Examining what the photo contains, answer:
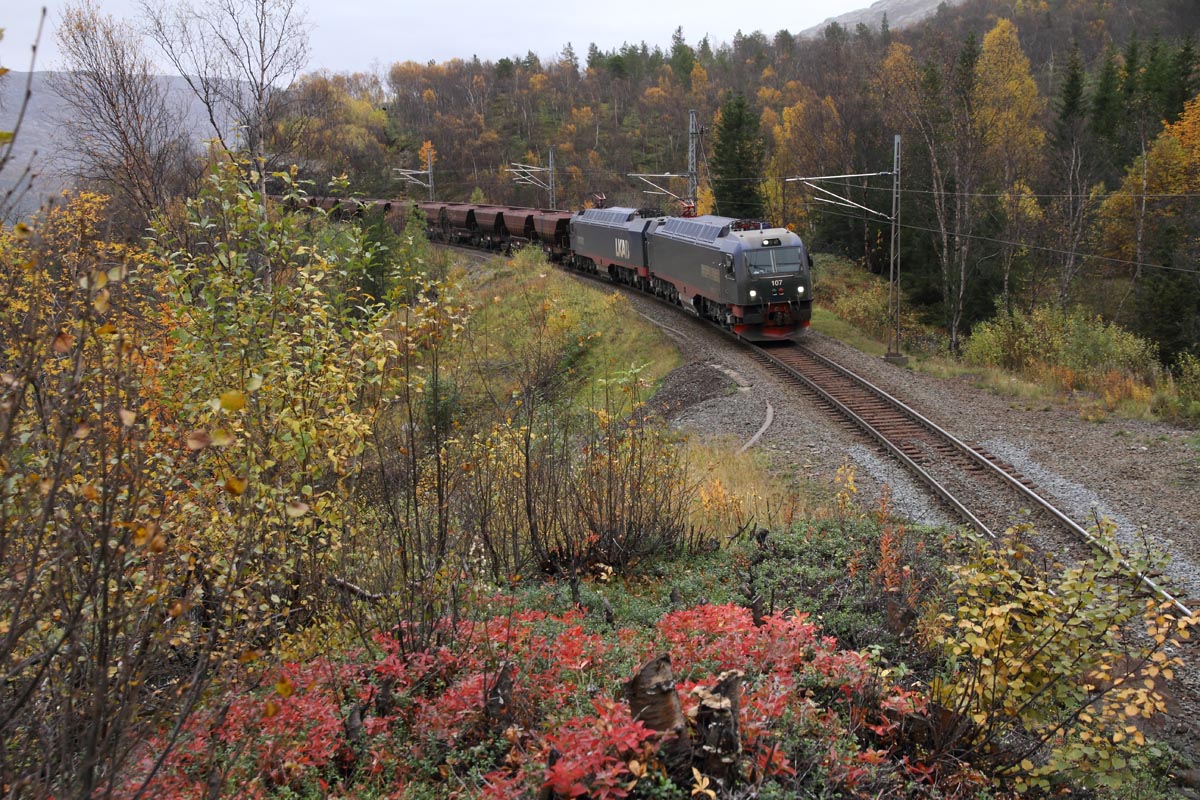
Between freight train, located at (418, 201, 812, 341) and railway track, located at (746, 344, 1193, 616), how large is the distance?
265cm

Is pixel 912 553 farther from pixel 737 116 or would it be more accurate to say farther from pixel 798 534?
pixel 737 116

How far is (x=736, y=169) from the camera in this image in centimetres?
4547

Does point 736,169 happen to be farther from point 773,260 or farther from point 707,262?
point 773,260

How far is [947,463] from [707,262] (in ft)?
36.4

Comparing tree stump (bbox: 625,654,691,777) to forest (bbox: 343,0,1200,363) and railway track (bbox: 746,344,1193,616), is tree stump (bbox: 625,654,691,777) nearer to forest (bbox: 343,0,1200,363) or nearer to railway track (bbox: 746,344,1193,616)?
railway track (bbox: 746,344,1193,616)

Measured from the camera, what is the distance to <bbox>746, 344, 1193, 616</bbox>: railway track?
1084 cm

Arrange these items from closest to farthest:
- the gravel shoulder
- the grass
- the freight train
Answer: the gravel shoulder, the grass, the freight train

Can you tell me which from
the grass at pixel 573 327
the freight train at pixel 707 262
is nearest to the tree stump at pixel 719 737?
the grass at pixel 573 327

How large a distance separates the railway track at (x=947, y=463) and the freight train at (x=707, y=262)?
2655mm

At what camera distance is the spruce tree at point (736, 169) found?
45.4 metres

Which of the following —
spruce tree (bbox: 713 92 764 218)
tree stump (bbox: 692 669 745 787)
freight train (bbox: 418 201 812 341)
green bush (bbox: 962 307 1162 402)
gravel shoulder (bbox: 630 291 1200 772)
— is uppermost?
spruce tree (bbox: 713 92 764 218)

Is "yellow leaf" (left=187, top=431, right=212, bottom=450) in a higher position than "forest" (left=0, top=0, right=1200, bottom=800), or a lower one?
higher

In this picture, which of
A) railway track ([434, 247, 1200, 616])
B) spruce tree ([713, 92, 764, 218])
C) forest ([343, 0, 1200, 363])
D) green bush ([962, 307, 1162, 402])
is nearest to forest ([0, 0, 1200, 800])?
railway track ([434, 247, 1200, 616])

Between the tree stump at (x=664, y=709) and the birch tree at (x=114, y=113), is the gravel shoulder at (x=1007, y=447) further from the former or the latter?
the birch tree at (x=114, y=113)
